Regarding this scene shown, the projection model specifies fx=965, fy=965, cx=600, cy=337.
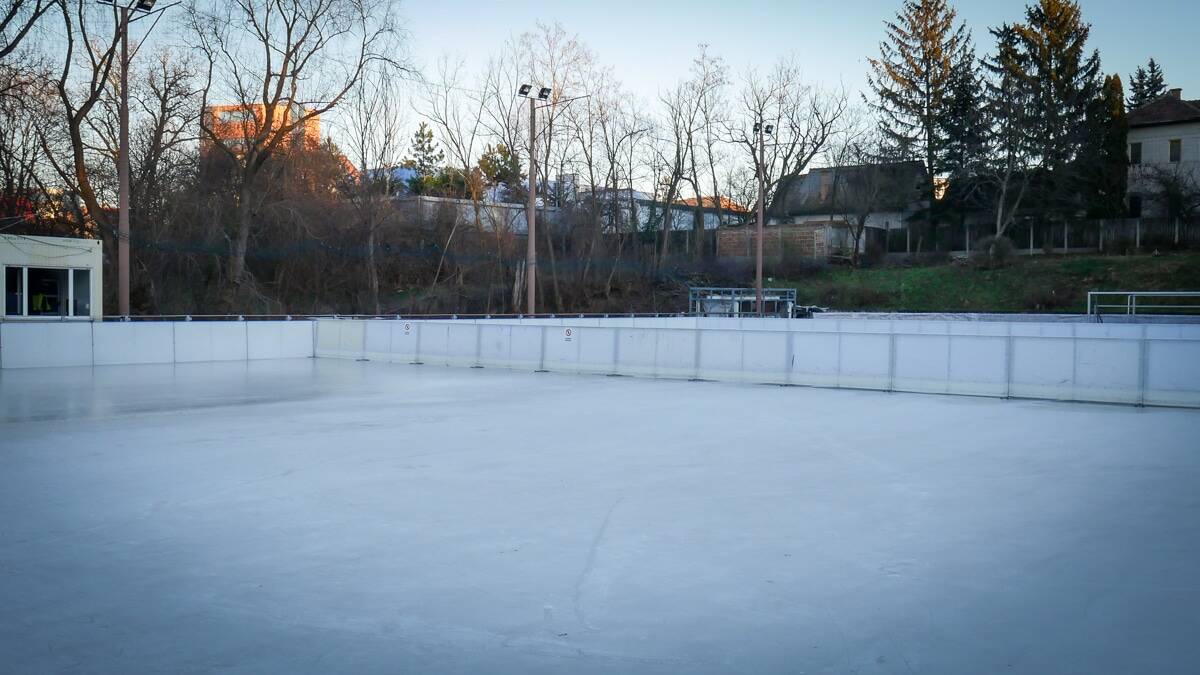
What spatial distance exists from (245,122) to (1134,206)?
52768 millimetres

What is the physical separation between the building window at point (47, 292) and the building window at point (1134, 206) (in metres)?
58.3

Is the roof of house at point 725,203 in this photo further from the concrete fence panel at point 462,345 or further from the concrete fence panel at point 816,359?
the concrete fence panel at point 816,359

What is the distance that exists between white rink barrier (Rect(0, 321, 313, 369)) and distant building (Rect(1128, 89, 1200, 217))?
170 feet

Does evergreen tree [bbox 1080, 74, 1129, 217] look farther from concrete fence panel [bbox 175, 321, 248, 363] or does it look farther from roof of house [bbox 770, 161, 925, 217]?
concrete fence panel [bbox 175, 321, 248, 363]

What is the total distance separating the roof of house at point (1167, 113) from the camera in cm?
5984

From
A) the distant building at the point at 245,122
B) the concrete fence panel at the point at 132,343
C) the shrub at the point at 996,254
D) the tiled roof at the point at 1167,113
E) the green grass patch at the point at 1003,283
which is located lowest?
the concrete fence panel at the point at 132,343

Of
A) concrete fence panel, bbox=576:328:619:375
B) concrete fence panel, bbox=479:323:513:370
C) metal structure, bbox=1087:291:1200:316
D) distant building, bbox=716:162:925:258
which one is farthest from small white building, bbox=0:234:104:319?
distant building, bbox=716:162:925:258

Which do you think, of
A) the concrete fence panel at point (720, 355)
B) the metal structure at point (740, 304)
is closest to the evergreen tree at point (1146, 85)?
the metal structure at point (740, 304)

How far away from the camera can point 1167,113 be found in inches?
2418

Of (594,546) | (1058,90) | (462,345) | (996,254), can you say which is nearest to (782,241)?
(996,254)

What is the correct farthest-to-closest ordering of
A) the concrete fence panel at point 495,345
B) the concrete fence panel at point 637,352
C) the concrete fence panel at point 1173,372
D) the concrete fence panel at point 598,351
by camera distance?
1. the concrete fence panel at point 495,345
2. the concrete fence panel at point 598,351
3. the concrete fence panel at point 637,352
4. the concrete fence panel at point 1173,372

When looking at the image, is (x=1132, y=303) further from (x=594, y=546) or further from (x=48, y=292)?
(x=594, y=546)

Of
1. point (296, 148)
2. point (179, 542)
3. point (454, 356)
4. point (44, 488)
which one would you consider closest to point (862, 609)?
point (179, 542)

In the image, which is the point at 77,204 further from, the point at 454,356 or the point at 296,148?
the point at 454,356
